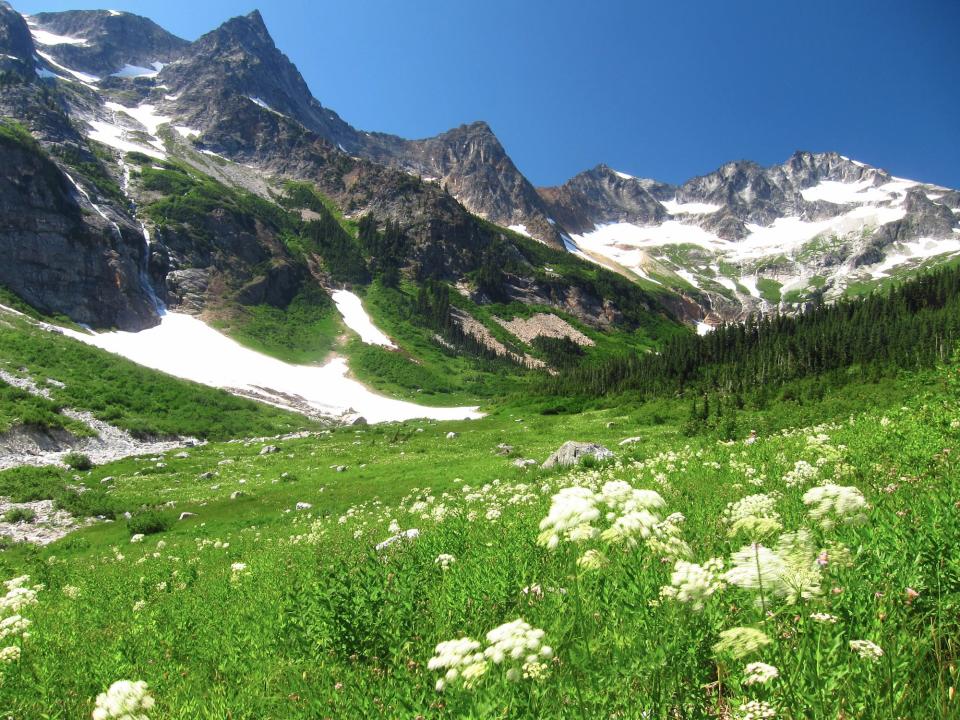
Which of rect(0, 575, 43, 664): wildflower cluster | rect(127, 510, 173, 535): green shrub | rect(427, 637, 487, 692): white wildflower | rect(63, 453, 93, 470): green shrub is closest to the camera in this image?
rect(427, 637, 487, 692): white wildflower

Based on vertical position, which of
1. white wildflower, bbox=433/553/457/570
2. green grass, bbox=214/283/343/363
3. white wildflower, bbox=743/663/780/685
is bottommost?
white wildflower, bbox=433/553/457/570

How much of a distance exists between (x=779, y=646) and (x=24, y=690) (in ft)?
23.4

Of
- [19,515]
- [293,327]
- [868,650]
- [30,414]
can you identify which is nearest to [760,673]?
[868,650]

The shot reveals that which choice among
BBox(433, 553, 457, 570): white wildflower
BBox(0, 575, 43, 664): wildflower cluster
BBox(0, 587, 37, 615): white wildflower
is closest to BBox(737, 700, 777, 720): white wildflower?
BBox(433, 553, 457, 570): white wildflower

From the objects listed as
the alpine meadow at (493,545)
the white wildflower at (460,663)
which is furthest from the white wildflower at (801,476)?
the white wildflower at (460,663)

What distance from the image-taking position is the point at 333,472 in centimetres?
3173

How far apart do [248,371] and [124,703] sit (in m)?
91.8

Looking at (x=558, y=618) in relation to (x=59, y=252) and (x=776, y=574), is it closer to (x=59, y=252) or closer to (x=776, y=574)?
(x=776, y=574)

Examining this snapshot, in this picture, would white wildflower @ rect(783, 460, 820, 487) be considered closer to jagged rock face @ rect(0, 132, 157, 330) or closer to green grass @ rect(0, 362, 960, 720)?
green grass @ rect(0, 362, 960, 720)

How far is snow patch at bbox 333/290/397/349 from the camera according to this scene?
12662cm

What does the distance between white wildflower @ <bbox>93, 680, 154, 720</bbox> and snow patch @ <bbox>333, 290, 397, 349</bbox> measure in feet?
394

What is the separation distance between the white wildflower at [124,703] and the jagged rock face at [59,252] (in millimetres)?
111466

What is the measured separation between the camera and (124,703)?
3.93 metres

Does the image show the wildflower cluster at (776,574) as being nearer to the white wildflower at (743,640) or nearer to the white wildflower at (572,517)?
the white wildflower at (743,640)
